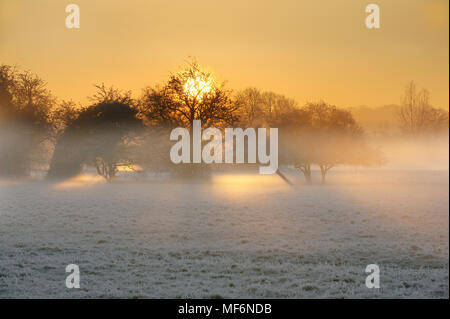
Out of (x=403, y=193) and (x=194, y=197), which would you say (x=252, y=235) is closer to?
(x=194, y=197)

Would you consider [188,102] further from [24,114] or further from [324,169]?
[324,169]

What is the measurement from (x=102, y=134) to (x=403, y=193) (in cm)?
2970

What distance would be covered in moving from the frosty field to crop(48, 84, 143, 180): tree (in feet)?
3.27

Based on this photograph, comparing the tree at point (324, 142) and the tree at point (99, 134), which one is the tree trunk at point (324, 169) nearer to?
the tree at point (324, 142)

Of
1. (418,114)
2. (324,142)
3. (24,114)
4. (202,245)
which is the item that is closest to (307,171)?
(324,142)

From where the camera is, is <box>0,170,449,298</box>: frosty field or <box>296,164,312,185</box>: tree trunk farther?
<box>296,164,312,185</box>: tree trunk

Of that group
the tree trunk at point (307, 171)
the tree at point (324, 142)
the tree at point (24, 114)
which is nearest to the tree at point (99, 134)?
the tree at point (24, 114)

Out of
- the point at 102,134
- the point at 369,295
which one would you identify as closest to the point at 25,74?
the point at 102,134

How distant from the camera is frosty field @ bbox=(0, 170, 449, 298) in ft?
32.6

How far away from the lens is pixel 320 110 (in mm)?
15648

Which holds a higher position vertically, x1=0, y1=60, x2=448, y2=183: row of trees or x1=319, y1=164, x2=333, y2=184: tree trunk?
x1=0, y1=60, x2=448, y2=183: row of trees

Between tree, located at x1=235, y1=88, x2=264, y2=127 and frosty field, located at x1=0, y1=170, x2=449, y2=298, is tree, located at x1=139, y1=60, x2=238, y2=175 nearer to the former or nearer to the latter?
tree, located at x1=235, y1=88, x2=264, y2=127

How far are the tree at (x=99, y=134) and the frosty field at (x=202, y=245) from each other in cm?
100

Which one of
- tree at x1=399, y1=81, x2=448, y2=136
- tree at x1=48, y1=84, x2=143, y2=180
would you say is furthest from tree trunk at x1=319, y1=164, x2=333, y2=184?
tree at x1=48, y1=84, x2=143, y2=180
